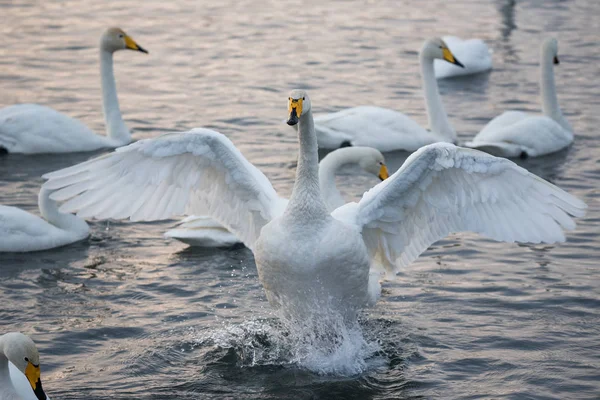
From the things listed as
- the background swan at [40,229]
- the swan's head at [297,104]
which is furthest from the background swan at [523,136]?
the swan's head at [297,104]

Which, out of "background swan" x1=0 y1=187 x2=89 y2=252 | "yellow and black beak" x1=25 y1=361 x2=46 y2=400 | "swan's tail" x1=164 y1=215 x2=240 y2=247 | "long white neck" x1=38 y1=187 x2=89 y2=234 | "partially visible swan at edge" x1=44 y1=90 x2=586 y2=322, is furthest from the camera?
"long white neck" x1=38 y1=187 x2=89 y2=234

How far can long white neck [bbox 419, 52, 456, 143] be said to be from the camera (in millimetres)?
13062

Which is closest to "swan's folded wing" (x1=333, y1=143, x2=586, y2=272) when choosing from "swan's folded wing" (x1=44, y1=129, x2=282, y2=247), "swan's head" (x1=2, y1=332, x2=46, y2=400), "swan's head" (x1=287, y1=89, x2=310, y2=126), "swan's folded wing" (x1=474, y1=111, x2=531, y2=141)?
"swan's folded wing" (x1=44, y1=129, x2=282, y2=247)

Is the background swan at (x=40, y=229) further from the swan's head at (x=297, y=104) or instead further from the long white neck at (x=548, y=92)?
the long white neck at (x=548, y=92)

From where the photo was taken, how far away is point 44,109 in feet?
41.2

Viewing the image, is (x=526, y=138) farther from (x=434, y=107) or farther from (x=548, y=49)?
(x=548, y=49)

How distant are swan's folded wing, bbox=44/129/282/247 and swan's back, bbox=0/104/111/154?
4.67m

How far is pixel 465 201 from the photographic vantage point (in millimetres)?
7762

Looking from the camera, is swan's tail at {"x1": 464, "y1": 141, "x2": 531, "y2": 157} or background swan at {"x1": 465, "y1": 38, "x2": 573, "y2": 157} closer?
swan's tail at {"x1": 464, "y1": 141, "x2": 531, "y2": 157}

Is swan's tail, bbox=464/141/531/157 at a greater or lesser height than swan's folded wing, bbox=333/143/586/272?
lesser

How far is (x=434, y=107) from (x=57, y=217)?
519 cm

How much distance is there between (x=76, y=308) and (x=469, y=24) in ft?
41.3

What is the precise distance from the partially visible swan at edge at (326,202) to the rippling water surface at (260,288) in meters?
0.15

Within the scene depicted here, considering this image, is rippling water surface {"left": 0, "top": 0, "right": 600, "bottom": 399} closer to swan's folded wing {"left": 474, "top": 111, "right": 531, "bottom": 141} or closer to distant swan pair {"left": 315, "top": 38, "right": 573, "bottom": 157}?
distant swan pair {"left": 315, "top": 38, "right": 573, "bottom": 157}
